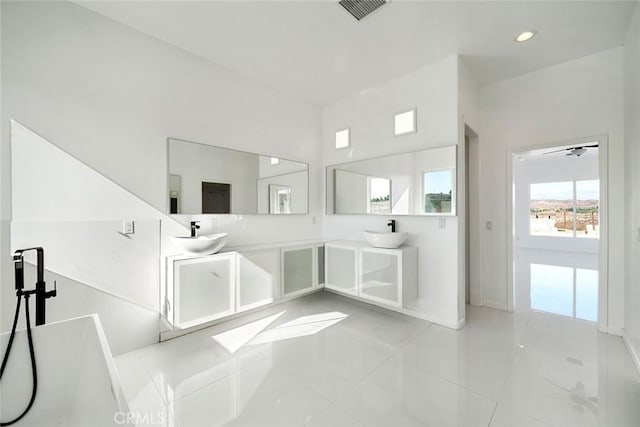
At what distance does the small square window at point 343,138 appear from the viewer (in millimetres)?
3732

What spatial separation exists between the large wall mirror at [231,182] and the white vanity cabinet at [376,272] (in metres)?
0.98

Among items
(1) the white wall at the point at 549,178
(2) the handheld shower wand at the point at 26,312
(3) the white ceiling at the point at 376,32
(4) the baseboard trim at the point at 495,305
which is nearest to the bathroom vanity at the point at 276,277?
(2) the handheld shower wand at the point at 26,312

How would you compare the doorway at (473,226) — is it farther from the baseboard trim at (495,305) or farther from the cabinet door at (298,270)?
the cabinet door at (298,270)

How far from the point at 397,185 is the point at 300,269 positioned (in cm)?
163

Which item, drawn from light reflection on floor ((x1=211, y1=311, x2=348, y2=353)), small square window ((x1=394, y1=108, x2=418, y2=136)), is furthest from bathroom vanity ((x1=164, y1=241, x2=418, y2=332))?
small square window ((x1=394, y1=108, x2=418, y2=136))

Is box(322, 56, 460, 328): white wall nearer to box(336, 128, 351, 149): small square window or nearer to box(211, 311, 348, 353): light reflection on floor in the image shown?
box(336, 128, 351, 149): small square window

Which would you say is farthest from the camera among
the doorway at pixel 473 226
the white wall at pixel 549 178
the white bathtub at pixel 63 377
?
the white wall at pixel 549 178

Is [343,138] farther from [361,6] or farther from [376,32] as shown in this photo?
[361,6]

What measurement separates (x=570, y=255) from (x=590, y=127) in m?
5.85

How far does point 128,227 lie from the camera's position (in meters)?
2.28

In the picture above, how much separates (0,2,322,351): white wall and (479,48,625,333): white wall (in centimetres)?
316

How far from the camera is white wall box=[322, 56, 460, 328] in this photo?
2781 mm

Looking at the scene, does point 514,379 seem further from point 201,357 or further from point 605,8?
point 605,8

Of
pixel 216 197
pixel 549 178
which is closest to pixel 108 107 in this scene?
pixel 216 197
